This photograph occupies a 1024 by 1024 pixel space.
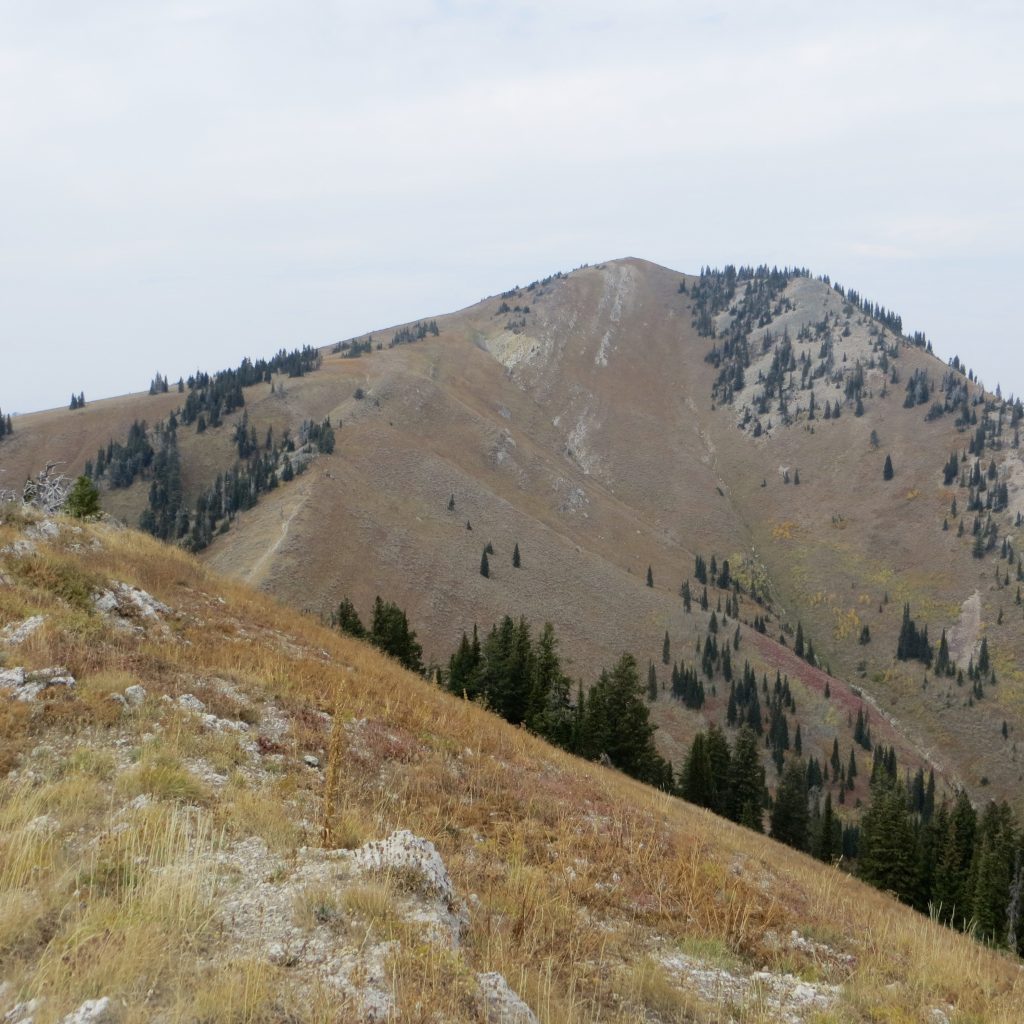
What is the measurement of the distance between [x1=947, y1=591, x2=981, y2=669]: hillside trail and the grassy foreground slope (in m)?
166

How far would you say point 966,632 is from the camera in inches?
6043

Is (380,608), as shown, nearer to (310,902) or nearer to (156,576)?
(156,576)

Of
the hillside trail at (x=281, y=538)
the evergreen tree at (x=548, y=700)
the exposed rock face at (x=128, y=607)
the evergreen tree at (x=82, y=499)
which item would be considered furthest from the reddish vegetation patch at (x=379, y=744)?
the hillside trail at (x=281, y=538)

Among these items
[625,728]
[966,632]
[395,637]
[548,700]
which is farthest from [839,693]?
[395,637]

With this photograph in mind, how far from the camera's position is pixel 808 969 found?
7.50 meters

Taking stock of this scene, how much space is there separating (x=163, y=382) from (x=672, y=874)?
208m

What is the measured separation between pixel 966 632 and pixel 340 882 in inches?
7186

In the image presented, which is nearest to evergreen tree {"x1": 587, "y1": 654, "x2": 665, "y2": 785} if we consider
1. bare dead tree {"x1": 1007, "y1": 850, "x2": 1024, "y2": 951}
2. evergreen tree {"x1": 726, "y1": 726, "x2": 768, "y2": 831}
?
evergreen tree {"x1": 726, "y1": 726, "x2": 768, "y2": 831}

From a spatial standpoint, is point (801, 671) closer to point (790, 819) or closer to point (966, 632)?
point (966, 632)

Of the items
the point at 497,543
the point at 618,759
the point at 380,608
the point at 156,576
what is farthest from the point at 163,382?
the point at 156,576

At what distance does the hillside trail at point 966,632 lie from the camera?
5866 inches

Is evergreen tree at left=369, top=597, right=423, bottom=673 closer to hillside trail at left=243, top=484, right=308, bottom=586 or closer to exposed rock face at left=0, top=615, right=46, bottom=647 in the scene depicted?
hillside trail at left=243, top=484, right=308, bottom=586

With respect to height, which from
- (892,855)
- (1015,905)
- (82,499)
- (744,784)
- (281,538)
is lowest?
(1015,905)

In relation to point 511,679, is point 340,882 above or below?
above
